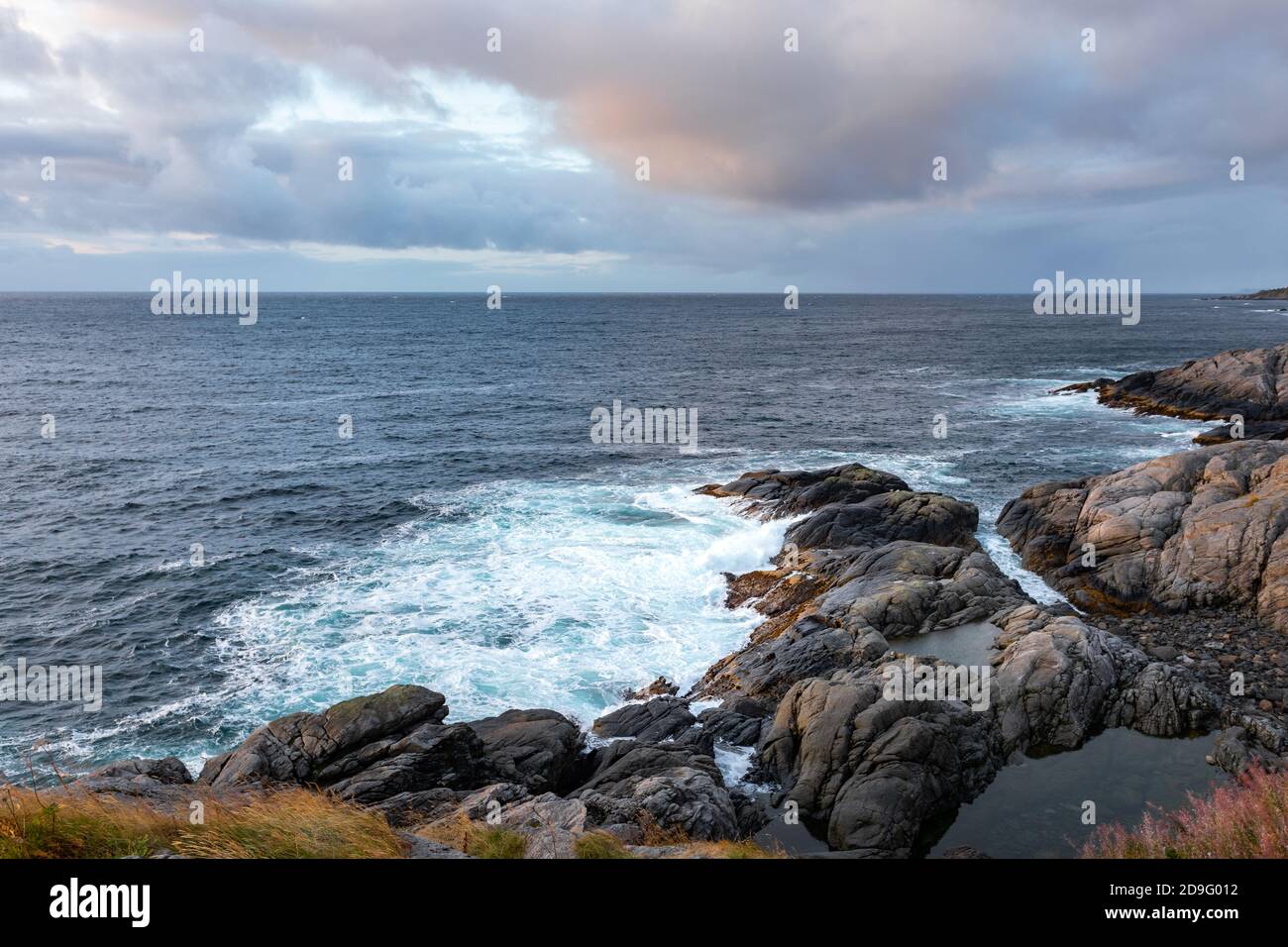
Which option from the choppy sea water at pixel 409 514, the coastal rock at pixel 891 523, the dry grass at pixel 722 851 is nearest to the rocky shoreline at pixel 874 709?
the dry grass at pixel 722 851

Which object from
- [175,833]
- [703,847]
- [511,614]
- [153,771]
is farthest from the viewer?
[511,614]

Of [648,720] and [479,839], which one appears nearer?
[479,839]

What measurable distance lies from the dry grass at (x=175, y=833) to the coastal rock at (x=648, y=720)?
12.2 m

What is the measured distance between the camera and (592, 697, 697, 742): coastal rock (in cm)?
2102

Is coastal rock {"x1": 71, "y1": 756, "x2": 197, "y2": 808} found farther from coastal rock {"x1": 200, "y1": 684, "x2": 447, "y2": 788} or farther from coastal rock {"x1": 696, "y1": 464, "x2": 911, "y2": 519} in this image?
coastal rock {"x1": 696, "y1": 464, "x2": 911, "y2": 519}

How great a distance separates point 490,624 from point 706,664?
872 cm

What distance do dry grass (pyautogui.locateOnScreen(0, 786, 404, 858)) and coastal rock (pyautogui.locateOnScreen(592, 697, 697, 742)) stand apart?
39.9ft

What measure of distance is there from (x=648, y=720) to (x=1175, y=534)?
2281cm

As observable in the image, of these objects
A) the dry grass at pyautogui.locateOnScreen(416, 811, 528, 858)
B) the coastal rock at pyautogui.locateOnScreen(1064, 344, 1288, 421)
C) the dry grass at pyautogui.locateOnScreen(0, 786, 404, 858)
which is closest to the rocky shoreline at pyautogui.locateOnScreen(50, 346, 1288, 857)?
the dry grass at pyautogui.locateOnScreen(416, 811, 528, 858)

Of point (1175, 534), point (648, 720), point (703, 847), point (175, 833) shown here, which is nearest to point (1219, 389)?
point (1175, 534)

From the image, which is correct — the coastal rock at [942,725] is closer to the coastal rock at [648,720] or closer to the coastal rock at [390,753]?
the coastal rock at [648,720]

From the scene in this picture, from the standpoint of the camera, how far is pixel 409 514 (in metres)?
41.7

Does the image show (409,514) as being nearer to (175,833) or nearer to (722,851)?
(175,833)
